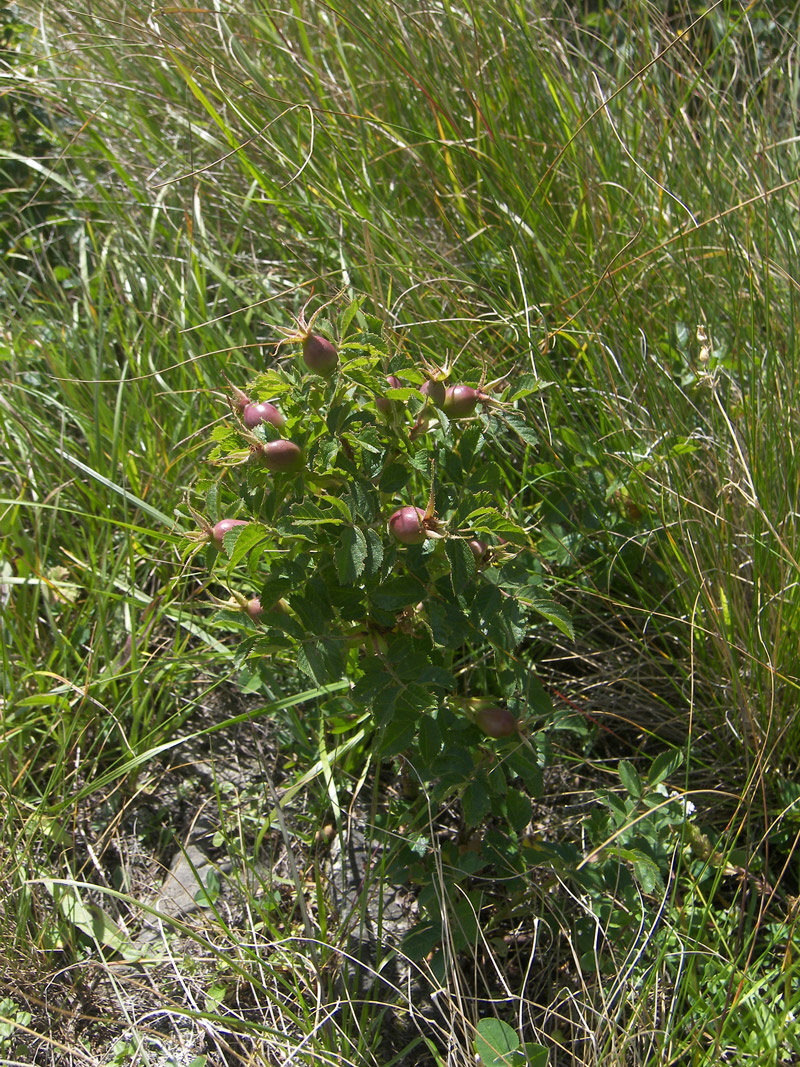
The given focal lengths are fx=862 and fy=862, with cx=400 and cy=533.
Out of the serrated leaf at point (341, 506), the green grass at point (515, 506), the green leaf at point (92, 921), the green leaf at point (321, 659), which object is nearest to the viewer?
the serrated leaf at point (341, 506)

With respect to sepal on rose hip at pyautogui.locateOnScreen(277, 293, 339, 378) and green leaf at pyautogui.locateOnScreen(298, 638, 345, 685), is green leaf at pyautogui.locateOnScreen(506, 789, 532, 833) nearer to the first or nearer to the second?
Result: green leaf at pyautogui.locateOnScreen(298, 638, 345, 685)

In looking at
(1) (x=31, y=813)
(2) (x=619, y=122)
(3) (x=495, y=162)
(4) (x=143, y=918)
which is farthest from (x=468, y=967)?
(2) (x=619, y=122)

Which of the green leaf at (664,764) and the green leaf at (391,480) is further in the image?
the green leaf at (664,764)

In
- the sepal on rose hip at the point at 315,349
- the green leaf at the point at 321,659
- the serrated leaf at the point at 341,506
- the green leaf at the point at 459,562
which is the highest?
the sepal on rose hip at the point at 315,349

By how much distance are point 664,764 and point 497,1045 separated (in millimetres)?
466

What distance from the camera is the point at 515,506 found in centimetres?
162

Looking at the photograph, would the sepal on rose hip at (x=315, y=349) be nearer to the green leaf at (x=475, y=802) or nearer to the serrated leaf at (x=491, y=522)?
the serrated leaf at (x=491, y=522)

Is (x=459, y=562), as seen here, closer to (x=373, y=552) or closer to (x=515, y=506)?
(x=373, y=552)

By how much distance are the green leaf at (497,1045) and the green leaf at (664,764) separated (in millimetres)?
411

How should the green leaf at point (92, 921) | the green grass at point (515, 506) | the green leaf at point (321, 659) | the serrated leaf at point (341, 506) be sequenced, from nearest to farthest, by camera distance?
1. the serrated leaf at point (341, 506)
2. the green leaf at point (321, 659)
3. the green grass at point (515, 506)
4. the green leaf at point (92, 921)

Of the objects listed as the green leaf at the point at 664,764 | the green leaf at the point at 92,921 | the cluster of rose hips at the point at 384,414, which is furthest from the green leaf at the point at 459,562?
the green leaf at the point at 92,921

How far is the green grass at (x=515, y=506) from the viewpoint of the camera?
1284 millimetres

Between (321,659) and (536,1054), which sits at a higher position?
(321,659)

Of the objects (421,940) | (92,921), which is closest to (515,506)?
(421,940)
